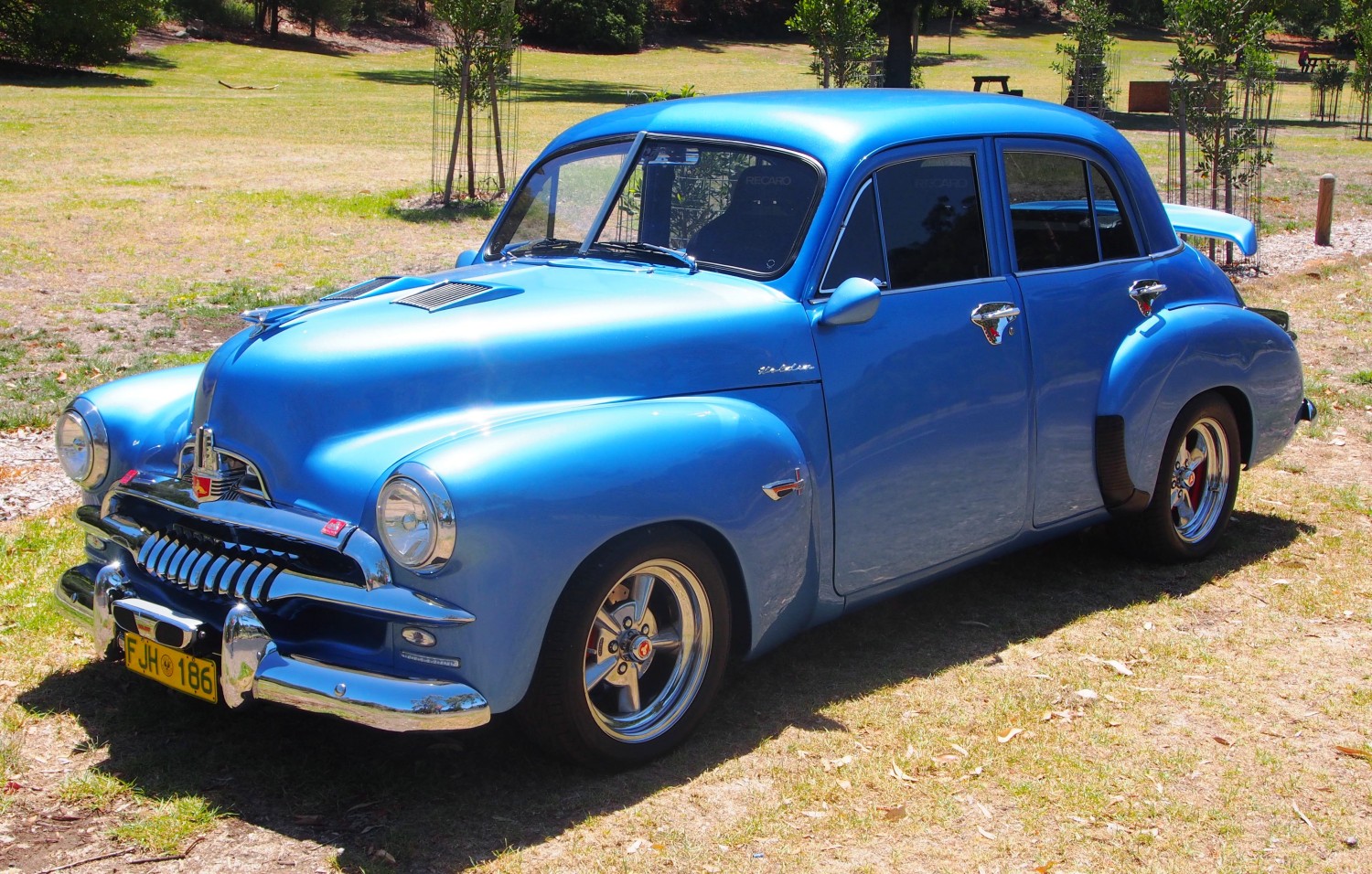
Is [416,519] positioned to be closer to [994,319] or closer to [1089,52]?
[994,319]

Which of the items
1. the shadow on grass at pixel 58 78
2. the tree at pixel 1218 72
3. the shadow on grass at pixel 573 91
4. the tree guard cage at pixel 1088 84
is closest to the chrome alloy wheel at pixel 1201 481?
the tree at pixel 1218 72

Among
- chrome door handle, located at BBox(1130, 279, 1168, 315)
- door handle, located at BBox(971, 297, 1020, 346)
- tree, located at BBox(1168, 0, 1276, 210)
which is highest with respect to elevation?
tree, located at BBox(1168, 0, 1276, 210)

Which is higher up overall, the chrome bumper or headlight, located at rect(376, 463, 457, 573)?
headlight, located at rect(376, 463, 457, 573)

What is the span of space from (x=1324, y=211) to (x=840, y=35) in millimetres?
6483

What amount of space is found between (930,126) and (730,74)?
37.4 m

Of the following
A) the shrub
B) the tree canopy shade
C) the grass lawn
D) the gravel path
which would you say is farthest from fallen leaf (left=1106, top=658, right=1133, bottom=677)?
the shrub

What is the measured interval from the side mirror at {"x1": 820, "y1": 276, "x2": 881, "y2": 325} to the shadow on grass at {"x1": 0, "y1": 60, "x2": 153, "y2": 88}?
29.5m

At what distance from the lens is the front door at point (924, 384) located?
4320mm

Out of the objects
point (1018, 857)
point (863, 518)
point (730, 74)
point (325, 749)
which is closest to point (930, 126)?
point (863, 518)

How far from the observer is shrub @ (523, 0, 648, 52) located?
4622cm

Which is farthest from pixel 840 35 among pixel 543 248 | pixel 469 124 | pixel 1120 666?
pixel 1120 666

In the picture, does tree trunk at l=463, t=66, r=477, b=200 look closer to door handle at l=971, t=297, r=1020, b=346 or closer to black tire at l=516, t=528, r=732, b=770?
door handle at l=971, t=297, r=1020, b=346

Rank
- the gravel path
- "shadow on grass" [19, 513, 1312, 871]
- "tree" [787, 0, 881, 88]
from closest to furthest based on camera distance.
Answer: "shadow on grass" [19, 513, 1312, 871], the gravel path, "tree" [787, 0, 881, 88]

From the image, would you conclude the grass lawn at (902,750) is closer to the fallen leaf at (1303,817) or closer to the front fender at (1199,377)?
the fallen leaf at (1303,817)
